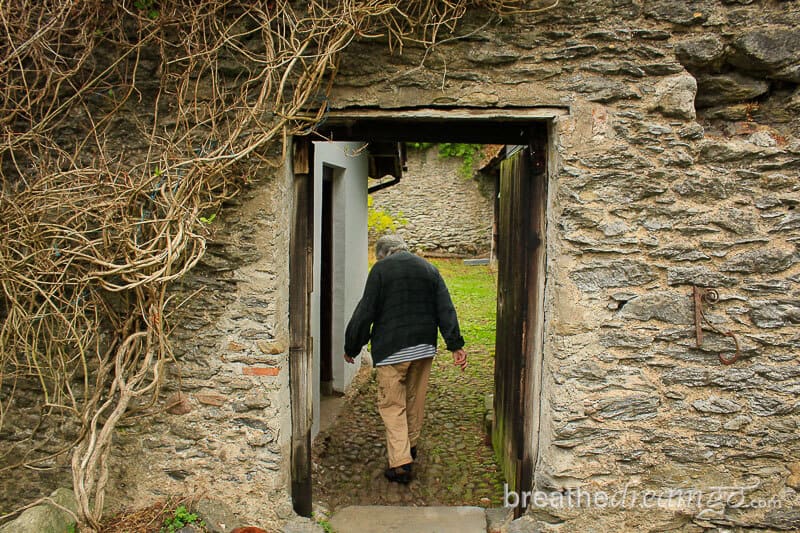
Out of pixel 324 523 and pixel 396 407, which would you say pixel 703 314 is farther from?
pixel 324 523

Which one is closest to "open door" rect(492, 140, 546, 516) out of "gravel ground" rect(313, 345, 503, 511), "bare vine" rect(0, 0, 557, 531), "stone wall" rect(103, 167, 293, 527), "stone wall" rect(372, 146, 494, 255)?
"gravel ground" rect(313, 345, 503, 511)

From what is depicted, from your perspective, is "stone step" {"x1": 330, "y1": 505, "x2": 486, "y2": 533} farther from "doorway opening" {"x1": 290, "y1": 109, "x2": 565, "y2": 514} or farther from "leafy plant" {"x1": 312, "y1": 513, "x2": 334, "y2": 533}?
"doorway opening" {"x1": 290, "y1": 109, "x2": 565, "y2": 514}

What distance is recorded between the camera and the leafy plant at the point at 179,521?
311 cm

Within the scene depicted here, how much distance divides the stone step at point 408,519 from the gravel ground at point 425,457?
8.0 inches

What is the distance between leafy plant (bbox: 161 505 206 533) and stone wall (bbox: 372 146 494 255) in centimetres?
1431

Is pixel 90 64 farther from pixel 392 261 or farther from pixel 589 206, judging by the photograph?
pixel 589 206

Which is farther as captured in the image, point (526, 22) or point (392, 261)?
point (392, 261)

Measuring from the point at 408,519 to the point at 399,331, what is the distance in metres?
1.32

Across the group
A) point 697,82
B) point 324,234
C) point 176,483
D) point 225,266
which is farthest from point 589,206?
point 324,234

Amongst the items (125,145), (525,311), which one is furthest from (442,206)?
(125,145)

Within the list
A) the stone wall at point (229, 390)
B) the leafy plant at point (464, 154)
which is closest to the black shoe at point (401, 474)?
the stone wall at point (229, 390)

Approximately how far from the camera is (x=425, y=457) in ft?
16.2

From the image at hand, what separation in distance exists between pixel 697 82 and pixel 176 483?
11.8ft

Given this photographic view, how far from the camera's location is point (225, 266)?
10.5ft
